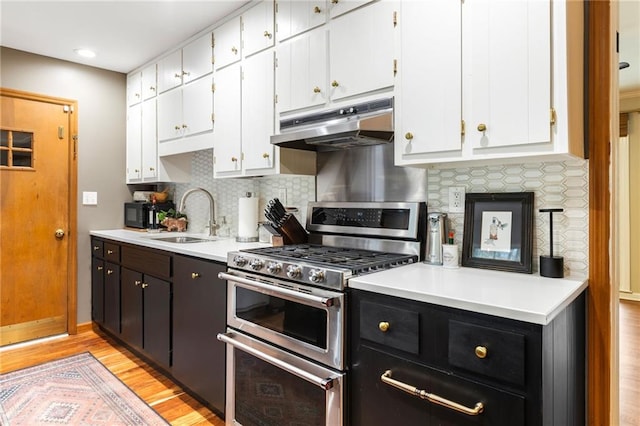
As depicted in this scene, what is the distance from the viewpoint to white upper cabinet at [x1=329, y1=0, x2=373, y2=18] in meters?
1.90

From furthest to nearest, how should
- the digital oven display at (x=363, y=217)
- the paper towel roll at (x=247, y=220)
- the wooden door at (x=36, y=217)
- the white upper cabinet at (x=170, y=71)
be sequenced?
1. the wooden door at (x=36, y=217)
2. the white upper cabinet at (x=170, y=71)
3. the paper towel roll at (x=247, y=220)
4. the digital oven display at (x=363, y=217)

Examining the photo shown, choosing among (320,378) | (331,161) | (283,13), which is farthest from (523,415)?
(283,13)

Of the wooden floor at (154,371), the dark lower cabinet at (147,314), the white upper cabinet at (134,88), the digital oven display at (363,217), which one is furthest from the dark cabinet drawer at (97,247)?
the digital oven display at (363,217)

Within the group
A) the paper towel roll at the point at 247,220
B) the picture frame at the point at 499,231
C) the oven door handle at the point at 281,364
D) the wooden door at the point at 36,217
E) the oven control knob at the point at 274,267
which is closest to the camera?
the oven door handle at the point at 281,364

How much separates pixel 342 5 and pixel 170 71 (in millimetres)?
1877

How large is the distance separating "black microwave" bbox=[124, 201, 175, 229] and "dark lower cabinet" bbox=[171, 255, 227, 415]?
4.60 ft

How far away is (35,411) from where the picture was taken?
7.43ft

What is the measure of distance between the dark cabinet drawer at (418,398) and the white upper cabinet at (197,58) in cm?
237

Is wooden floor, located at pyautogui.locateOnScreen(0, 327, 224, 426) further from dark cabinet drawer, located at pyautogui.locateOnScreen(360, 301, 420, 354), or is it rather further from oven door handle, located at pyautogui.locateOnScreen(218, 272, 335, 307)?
dark cabinet drawer, located at pyautogui.locateOnScreen(360, 301, 420, 354)

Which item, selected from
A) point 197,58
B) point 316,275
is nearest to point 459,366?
point 316,275

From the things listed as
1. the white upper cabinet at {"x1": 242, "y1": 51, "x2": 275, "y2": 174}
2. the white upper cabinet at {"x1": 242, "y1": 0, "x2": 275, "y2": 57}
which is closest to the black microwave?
the white upper cabinet at {"x1": 242, "y1": 51, "x2": 275, "y2": 174}

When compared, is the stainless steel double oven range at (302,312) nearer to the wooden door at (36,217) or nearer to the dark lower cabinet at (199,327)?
the dark lower cabinet at (199,327)

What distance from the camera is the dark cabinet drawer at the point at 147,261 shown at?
2525 millimetres

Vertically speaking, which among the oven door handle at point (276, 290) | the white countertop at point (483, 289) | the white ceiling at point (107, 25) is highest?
the white ceiling at point (107, 25)
